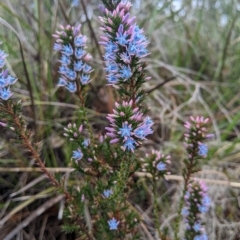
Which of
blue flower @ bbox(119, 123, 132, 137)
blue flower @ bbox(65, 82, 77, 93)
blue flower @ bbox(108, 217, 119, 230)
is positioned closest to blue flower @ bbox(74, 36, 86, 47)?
blue flower @ bbox(65, 82, 77, 93)

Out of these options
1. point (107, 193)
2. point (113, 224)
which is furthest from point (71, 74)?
point (113, 224)

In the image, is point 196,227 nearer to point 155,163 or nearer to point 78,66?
point 155,163

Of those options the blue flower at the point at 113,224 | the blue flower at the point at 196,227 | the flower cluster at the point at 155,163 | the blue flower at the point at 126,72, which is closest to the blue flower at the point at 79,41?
the blue flower at the point at 126,72

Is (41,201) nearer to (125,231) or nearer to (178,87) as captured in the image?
(125,231)

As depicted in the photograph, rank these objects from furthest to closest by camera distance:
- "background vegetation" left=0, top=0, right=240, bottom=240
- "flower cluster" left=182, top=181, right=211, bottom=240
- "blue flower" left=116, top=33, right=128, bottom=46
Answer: "background vegetation" left=0, top=0, right=240, bottom=240 → "flower cluster" left=182, top=181, right=211, bottom=240 → "blue flower" left=116, top=33, right=128, bottom=46

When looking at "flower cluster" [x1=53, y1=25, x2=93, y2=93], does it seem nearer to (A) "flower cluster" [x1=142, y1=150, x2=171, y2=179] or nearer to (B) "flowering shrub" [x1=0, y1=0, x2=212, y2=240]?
(B) "flowering shrub" [x1=0, y1=0, x2=212, y2=240]

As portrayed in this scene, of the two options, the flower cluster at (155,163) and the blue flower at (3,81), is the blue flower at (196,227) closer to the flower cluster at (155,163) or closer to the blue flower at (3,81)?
the flower cluster at (155,163)
